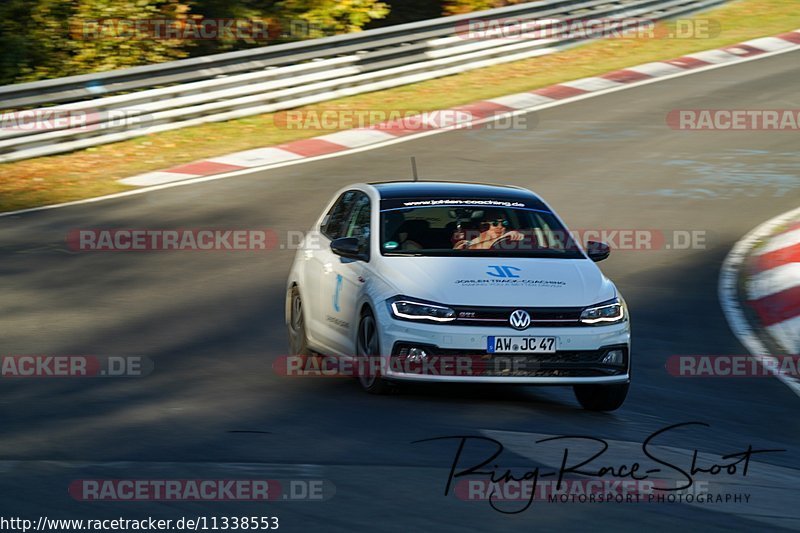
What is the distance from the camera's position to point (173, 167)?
19.1 meters

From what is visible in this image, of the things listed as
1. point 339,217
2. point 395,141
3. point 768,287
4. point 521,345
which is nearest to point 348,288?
point 339,217

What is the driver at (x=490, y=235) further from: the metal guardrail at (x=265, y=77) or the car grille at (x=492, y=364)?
the metal guardrail at (x=265, y=77)

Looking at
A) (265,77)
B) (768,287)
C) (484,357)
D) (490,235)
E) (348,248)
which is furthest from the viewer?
(265,77)

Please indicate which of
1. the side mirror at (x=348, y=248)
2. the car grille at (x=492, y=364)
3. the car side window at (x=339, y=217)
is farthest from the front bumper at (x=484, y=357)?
the car side window at (x=339, y=217)

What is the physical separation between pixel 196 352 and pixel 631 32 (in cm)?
2048

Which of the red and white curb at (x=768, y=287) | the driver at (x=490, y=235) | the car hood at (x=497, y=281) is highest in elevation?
the driver at (x=490, y=235)

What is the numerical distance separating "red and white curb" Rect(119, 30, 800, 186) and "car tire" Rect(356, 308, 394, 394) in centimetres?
944

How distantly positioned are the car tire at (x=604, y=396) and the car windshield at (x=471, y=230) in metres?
1.05

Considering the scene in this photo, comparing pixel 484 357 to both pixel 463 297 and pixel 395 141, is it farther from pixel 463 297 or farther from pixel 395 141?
pixel 395 141

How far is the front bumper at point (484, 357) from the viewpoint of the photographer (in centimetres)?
862

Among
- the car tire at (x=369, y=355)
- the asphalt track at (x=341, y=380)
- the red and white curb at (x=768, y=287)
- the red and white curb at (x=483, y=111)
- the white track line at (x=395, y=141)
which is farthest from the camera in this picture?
the red and white curb at (x=483, y=111)

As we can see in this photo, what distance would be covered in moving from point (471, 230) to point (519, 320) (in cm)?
134

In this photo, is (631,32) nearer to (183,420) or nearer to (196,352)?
(196,352)

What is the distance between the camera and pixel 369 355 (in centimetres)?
910
